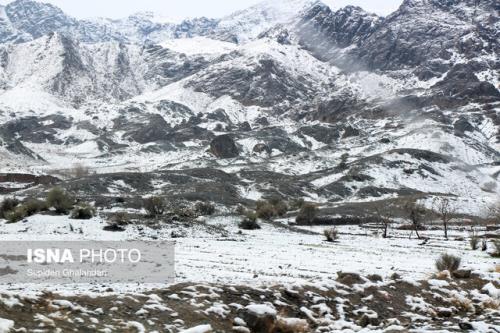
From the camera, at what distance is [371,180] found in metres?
154

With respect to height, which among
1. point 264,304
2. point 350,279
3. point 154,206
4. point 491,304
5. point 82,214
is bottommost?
point 491,304

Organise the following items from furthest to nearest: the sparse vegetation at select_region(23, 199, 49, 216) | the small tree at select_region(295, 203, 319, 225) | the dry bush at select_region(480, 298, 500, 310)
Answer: the small tree at select_region(295, 203, 319, 225) → the sparse vegetation at select_region(23, 199, 49, 216) → the dry bush at select_region(480, 298, 500, 310)

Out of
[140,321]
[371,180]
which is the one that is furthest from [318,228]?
[371,180]

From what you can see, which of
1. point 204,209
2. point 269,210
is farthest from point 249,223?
point 269,210

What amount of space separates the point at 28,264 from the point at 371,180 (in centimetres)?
13411

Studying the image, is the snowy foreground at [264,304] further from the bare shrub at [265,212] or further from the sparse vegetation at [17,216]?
the bare shrub at [265,212]

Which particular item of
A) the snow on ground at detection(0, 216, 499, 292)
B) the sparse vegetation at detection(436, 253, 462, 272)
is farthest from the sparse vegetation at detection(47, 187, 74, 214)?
the sparse vegetation at detection(436, 253, 462, 272)

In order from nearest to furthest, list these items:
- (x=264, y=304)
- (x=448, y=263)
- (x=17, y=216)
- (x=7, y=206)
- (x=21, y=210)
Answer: (x=264, y=304)
(x=448, y=263)
(x=17, y=216)
(x=21, y=210)
(x=7, y=206)

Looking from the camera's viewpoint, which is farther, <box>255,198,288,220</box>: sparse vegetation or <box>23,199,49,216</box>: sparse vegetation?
<box>255,198,288,220</box>: sparse vegetation

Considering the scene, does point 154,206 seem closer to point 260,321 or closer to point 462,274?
point 462,274

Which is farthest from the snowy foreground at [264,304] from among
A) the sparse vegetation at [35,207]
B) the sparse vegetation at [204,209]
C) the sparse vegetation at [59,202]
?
the sparse vegetation at [204,209]

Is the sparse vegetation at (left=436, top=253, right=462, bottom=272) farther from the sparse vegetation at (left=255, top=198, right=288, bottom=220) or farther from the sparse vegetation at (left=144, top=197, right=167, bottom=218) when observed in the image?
the sparse vegetation at (left=255, top=198, right=288, bottom=220)

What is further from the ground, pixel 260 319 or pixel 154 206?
pixel 154 206

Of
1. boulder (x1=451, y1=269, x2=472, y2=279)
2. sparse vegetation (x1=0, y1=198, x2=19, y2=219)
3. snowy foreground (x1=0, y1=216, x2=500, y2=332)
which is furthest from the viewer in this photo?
sparse vegetation (x1=0, y1=198, x2=19, y2=219)
